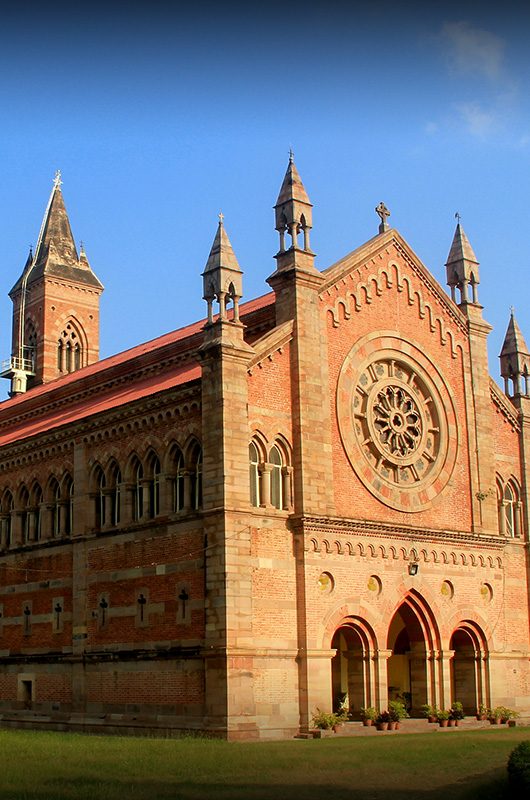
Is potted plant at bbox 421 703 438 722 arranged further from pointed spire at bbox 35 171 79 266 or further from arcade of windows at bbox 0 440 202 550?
pointed spire at bbox 35 171 79 266

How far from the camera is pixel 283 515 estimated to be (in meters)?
33.6

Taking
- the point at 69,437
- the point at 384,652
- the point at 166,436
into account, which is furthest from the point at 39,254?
the point at 384,652

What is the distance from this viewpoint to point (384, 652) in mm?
35312

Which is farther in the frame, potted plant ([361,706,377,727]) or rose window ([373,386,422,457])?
rose window ([373,386,422,457])

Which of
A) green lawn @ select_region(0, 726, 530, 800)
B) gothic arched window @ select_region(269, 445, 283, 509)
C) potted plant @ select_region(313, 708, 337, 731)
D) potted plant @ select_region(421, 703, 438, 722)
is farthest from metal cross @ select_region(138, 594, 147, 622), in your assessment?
potted plant @ select_region(421, 703, 438, 722)

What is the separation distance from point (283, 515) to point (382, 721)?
23.6 ft

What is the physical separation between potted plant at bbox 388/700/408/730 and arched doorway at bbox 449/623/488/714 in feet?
14.1

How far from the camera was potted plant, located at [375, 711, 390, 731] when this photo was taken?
111 feet

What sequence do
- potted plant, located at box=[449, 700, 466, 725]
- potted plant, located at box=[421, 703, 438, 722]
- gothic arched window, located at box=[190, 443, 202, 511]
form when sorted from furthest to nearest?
potted plant, located at box=[449, 700, 466, 725] < potted plant, located at box=[421, 703, 438, 722] < gothic arched window, located at box=[190, 443, 202, 511]

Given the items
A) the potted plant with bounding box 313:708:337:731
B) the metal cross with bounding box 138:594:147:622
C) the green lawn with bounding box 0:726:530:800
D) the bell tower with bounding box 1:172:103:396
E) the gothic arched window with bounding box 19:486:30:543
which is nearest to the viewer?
the green lawn with bounding box 0:726:530:800

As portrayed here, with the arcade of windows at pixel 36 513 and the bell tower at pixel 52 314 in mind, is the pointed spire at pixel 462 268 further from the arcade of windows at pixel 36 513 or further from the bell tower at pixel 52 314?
the bell tower at pixel 52 314

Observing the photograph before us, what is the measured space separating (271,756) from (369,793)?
640 cm

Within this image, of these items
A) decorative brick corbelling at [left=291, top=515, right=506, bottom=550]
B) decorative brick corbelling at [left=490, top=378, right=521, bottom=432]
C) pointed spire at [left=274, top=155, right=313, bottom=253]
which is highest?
pointed spire at [left=274, top=155, right=313, bottom=253]

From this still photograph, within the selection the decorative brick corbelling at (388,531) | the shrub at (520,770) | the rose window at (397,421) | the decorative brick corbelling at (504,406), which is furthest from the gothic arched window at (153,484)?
the shrub at (520,770)
